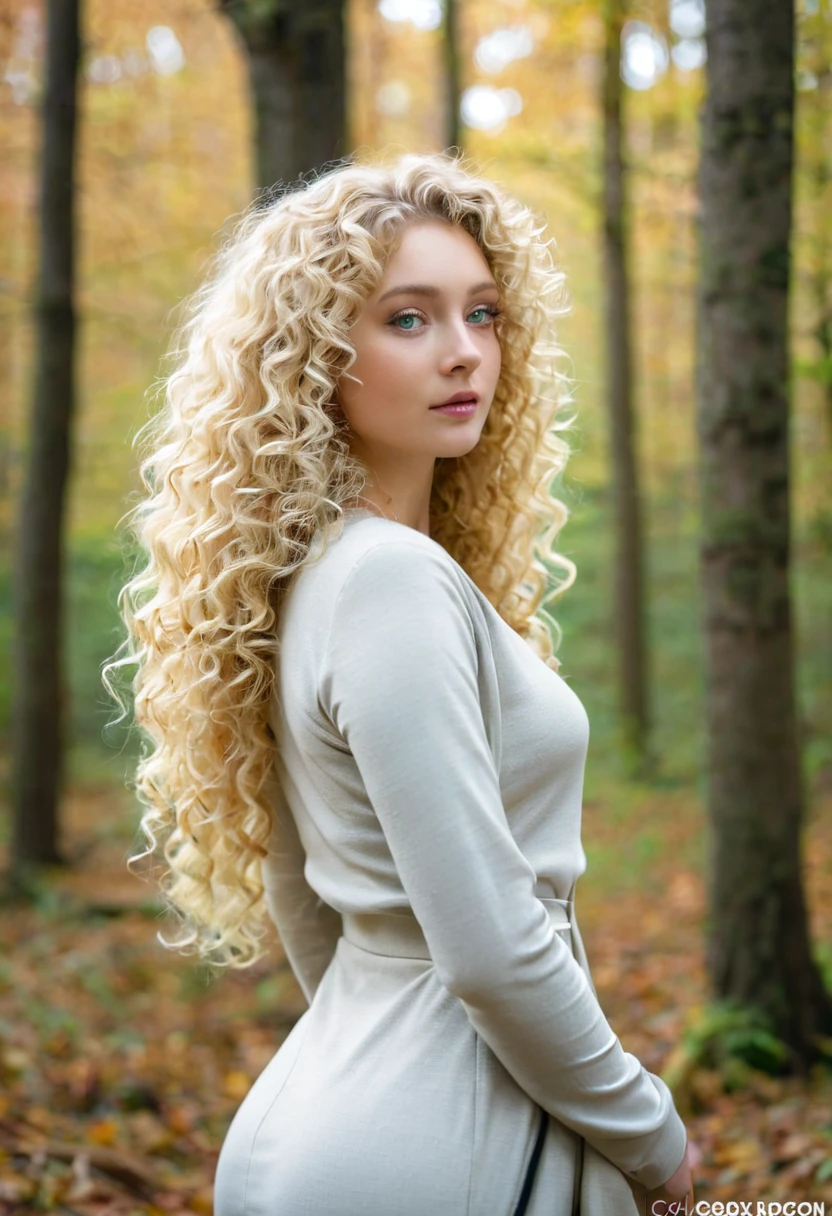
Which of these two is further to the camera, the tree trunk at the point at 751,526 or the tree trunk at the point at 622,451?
the tree trunk at the point at 622,451

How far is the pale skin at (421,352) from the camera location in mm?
1921

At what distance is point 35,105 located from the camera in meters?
8.33

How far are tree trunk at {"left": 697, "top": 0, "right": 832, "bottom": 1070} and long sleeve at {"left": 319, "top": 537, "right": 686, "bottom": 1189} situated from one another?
268 centimetres

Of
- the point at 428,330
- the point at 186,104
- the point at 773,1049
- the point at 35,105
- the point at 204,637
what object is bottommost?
the point at 773,1049

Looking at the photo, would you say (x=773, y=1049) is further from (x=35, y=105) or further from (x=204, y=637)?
(x=35, y=105)

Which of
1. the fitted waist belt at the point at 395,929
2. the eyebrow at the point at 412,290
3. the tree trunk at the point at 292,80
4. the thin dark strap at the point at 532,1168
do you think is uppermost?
the tree trunk at the point at 292,80

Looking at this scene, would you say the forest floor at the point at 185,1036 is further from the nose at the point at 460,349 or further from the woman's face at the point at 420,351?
the nose at the point at 460,349

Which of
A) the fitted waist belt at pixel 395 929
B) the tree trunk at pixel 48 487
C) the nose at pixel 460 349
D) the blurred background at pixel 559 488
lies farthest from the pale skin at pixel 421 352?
the tree trunk at pixel 48 487

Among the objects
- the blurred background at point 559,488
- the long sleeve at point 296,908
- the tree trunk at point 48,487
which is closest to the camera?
the long sleeve at point 296,908

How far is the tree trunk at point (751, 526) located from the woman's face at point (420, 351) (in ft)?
7.64

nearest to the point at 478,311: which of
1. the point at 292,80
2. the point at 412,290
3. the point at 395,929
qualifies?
the point at 412,290

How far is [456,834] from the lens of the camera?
1.57 m

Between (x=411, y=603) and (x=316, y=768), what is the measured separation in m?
0.36

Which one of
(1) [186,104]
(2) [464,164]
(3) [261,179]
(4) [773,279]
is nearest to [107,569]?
(1) [186,104]
